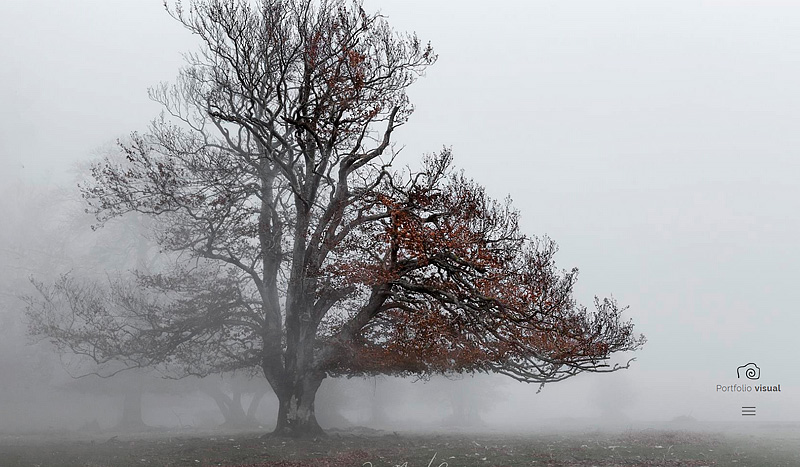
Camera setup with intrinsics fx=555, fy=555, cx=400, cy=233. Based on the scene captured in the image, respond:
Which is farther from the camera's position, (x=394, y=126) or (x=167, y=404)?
(x=167, y=404)

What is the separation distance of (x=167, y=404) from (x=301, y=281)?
5036 centimetres

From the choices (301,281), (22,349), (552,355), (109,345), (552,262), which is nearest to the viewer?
(552,355)

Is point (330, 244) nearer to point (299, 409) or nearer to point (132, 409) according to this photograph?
point (299, 409)

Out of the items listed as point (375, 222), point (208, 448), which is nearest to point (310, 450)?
point (208, 448)

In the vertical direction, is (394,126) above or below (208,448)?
above

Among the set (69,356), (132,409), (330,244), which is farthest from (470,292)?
(69,356)

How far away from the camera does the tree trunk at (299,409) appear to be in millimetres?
24359

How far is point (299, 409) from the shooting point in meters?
24.5

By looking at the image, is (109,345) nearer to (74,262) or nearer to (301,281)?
(301,281)

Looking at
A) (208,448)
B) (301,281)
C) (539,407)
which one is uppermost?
(301,281)

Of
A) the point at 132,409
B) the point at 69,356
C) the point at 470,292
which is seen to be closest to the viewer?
the point at 470,292

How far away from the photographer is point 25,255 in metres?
48.8

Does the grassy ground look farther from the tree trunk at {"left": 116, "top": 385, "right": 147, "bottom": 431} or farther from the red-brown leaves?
the tree trunk at {"left": 116, "top": 385, "right": 147, "bottom": 431}

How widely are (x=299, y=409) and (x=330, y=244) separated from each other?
8370 millimetres
